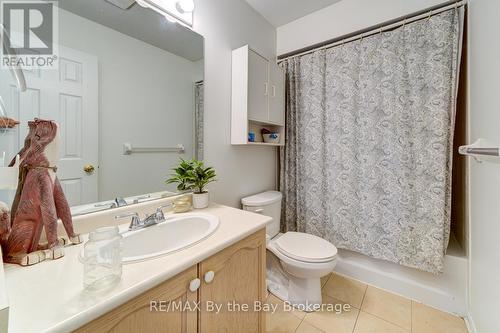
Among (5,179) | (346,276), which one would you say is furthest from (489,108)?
(5,179)

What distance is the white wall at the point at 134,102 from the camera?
3.13 ft

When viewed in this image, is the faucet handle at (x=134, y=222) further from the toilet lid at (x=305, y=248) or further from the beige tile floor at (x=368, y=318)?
the beige tile floor at (x=368, y=318)

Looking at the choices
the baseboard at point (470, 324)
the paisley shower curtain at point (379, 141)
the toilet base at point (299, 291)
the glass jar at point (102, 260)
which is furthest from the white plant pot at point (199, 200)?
the baseboard at point (470, 324)

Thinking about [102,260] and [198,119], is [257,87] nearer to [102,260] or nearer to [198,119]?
[198,119]

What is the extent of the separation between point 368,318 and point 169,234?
4.58ft

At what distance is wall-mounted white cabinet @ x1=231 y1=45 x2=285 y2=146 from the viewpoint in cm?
153

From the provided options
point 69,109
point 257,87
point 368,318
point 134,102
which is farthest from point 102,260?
point 368,318

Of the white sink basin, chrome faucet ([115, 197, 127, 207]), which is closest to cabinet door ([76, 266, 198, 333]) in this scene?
the white sink basin

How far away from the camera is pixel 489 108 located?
39.2 inches

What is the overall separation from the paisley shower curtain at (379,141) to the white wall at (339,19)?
0.12 m

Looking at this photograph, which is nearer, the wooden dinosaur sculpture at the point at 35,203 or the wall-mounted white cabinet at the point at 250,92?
the wooden dinosaur sculpture at the point at 35,203

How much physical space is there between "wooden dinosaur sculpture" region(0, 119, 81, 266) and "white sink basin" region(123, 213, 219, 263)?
242 mm

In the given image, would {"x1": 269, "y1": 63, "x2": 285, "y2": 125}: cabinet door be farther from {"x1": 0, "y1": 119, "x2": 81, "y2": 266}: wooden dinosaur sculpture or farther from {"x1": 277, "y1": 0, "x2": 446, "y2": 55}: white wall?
{"x1": 0, "y1": 119, "x2": 81, "y2": 266}: wooden dinosaur sculpture

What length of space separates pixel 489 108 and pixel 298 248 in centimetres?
128
